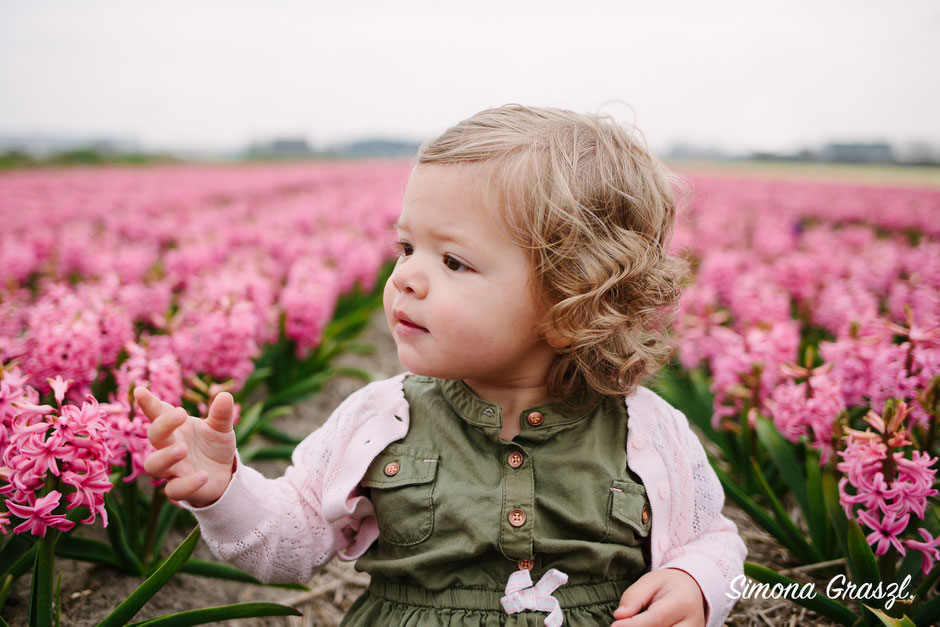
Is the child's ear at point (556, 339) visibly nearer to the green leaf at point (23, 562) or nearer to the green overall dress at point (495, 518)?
the green overall dress at point (495, 518)

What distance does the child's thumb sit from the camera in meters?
1.41

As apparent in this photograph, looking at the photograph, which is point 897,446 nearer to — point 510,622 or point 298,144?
point 510,622

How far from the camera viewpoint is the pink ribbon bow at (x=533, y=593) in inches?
59.6

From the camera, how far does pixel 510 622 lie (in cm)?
151

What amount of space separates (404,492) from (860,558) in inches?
51.4

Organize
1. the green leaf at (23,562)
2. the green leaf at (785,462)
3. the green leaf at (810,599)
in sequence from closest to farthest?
1. the green leaf at (23,562)
2. the green leaf at (810,599)
3. the green leaf at (785,462)

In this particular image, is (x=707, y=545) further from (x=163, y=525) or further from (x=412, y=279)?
(x=163, y=525)

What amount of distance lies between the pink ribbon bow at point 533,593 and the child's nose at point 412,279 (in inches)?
28.3

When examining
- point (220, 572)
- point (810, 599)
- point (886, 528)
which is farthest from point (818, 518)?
point (220, 572)

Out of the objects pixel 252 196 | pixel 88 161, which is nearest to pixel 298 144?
pixel 88 161

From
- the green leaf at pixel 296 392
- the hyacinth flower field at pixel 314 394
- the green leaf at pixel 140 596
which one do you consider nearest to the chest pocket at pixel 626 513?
the hyacinth flower field at pixel 314 394

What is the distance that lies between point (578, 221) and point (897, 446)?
1012mm

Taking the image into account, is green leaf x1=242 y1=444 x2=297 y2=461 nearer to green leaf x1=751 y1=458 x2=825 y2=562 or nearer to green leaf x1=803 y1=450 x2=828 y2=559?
green leaf x1=751 y1=458 x2=825 y2=562

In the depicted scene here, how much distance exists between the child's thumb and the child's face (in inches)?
15.5
